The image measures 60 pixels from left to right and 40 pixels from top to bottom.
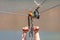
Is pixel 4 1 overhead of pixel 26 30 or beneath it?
overhead

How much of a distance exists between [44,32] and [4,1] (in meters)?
0.81

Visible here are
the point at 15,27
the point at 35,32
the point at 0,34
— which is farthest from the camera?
the point at 0,34

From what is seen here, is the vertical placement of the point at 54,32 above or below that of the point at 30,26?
above

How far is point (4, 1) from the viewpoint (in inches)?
121

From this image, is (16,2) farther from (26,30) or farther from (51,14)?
(26,30)

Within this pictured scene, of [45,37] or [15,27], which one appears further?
[45,37]

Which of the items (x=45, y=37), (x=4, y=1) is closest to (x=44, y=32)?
(x=45, y=37)

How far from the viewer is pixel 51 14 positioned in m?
3.23

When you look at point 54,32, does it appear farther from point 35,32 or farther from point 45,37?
point 35,32

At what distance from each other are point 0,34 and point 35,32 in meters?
2.12

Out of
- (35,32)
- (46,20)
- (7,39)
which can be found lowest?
(35,32)

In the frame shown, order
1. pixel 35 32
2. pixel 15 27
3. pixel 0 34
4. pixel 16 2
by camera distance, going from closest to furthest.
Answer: pixel 35 32 → pixel 16 2 → pixel 15 27 → pixel 0 34

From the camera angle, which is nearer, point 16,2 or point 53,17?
point 16,2

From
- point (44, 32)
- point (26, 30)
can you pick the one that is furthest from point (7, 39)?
point (26, 30)
